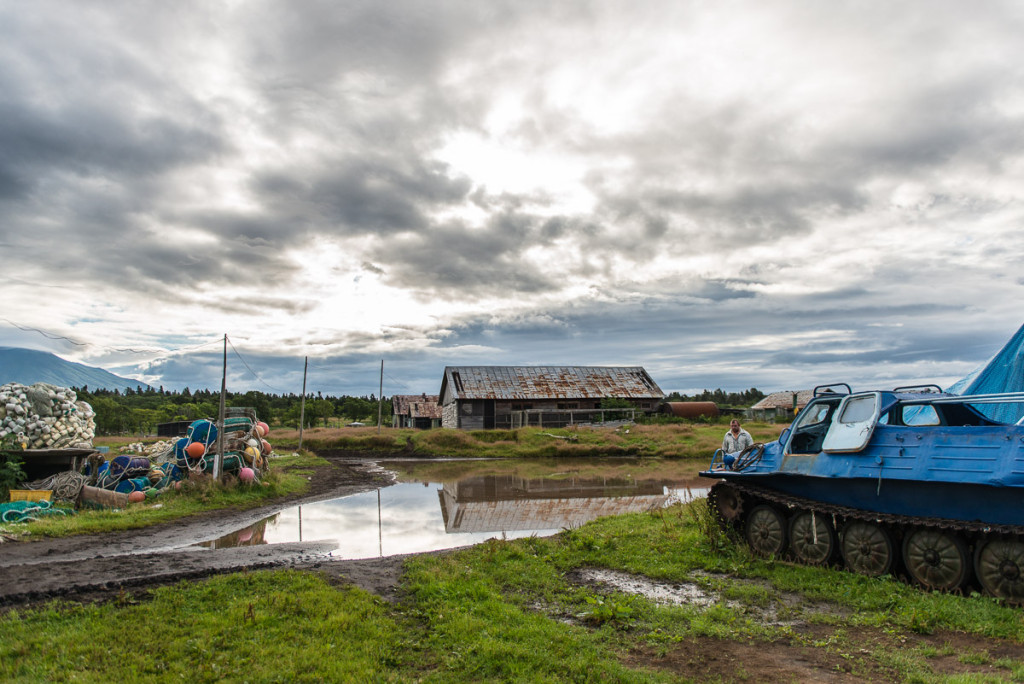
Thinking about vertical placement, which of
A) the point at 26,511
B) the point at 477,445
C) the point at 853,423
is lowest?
the point at 26,511

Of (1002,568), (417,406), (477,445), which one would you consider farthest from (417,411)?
(1002,568)

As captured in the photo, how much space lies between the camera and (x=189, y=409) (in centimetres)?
5662

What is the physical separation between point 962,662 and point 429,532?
35.3 feet

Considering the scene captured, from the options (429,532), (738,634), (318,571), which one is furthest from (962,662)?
(429,532)

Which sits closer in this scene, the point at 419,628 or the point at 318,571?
the point at 419,628

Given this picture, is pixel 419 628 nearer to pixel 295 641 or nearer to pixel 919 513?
pixel 295 641

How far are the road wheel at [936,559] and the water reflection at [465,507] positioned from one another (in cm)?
754

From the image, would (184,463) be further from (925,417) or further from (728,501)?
(925,417)

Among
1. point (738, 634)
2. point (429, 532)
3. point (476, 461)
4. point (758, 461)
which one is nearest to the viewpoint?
point (738, 634)

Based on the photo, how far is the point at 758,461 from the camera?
11.5 metres

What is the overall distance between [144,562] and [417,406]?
52457mm

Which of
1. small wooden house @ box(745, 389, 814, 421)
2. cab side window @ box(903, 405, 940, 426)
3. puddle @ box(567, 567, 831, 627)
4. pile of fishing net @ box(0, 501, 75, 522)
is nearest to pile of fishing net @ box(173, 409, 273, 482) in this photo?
pile of fishing net @ box(0, 501, 75, 522)

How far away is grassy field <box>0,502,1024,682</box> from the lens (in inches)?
230

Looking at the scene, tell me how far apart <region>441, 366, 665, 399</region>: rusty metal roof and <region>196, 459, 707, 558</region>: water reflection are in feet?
58.5
